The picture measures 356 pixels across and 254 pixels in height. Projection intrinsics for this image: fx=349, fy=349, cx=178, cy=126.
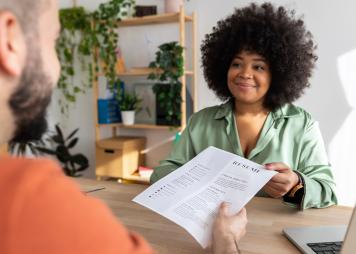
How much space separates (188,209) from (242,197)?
15 cm

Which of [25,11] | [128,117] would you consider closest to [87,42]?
[128,117]

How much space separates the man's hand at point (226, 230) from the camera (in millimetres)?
795

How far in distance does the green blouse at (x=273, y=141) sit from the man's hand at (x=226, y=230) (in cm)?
49

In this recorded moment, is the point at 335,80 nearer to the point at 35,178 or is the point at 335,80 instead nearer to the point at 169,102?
the point at 169,102

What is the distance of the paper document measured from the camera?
2.83 feet

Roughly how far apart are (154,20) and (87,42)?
68 centimetres

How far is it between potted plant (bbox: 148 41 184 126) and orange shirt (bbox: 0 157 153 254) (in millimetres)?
2451

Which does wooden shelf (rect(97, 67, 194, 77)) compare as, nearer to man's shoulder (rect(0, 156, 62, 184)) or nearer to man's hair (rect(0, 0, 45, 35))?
man's hair (rect(0, 0, 45, 35))

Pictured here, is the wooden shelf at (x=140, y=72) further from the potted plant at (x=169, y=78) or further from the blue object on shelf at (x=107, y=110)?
the blue object on shelf at (x=107, y=110)

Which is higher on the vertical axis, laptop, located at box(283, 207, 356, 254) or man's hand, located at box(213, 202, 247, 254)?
man's hand, located at box(213, 202, 247, 254)

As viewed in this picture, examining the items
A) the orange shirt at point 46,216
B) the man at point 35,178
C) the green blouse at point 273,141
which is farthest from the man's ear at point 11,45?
the green blouse at point 273,141

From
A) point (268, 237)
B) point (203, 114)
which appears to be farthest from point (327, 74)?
point (268, 237)

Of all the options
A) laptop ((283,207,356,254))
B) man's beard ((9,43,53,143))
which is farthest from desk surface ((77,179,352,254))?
man's beard ((9,43,53,143))

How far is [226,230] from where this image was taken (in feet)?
2.70
